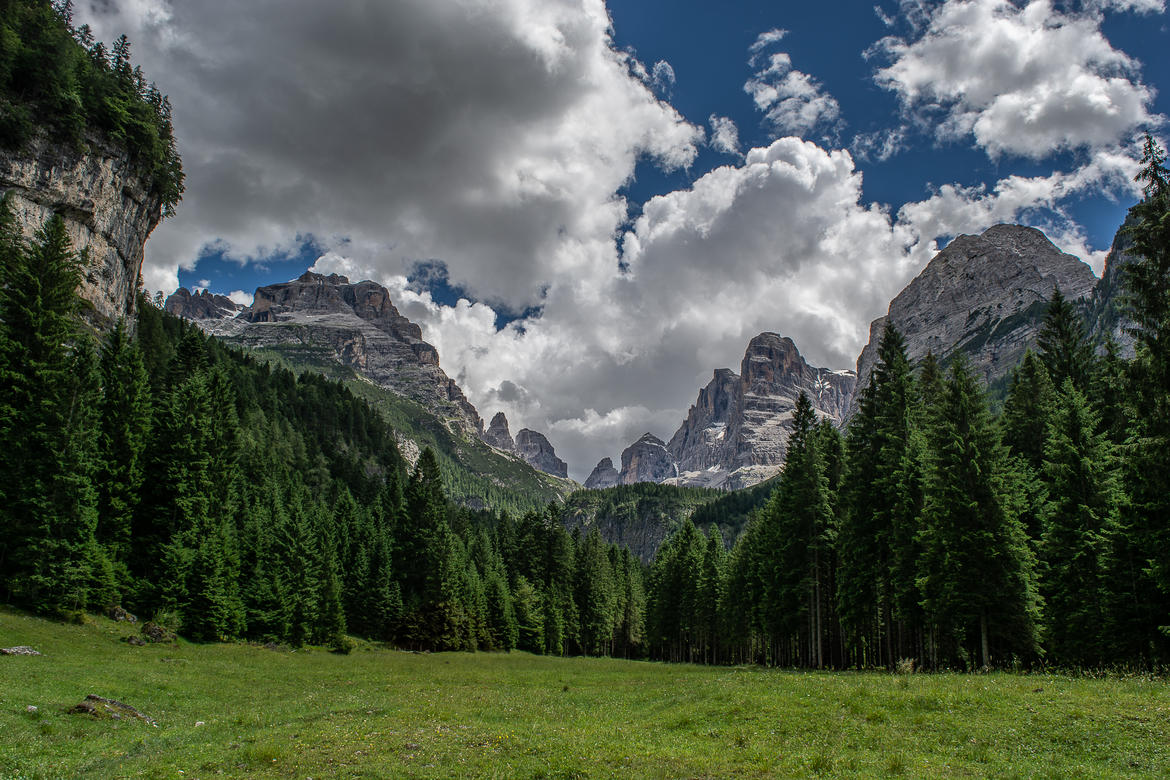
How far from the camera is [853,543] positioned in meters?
39.8

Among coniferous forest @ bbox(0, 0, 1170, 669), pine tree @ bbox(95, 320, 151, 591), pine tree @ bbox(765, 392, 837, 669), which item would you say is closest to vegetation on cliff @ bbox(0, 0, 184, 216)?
coniferous forest @ bbox(0, 0, 1170, 669)

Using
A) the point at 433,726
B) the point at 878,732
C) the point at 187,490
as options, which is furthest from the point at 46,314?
the point at 878,732

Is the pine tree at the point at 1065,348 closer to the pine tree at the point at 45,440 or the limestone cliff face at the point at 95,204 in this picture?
the pine tree at the point at 45,440

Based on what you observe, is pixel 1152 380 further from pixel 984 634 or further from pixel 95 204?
pixel 95 204

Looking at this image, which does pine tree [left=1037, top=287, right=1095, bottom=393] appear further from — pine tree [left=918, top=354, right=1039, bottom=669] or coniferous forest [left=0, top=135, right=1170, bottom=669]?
pine tree [left=918, top=354, right=1039, bottom=669]

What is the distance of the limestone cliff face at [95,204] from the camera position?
6328cm

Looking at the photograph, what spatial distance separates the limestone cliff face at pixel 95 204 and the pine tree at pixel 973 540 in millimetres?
77178

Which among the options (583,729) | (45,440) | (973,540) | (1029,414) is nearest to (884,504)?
(973,540)

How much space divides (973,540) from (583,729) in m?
23.2

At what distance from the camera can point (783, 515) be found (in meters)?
48.2

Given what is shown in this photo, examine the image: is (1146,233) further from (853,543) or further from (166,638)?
(166,638)

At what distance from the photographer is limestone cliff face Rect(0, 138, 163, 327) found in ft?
208

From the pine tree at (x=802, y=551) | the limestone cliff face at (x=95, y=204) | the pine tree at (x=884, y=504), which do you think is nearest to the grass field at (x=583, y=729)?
the pine tree at (x=884, y=504)

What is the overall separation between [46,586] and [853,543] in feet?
156
